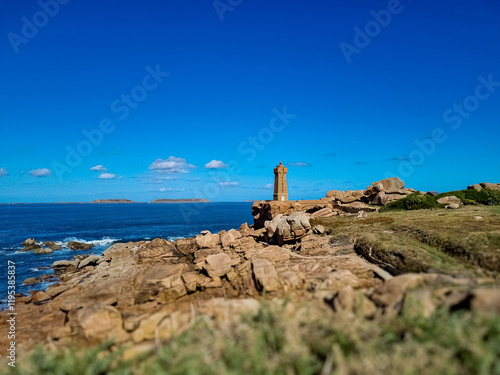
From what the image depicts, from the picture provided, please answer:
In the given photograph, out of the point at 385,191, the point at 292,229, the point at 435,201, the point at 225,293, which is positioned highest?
the point at 385,191

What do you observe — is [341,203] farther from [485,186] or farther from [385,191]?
[485,186]

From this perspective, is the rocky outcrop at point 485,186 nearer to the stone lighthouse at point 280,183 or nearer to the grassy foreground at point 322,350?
the stone lighthouse at point 280,183

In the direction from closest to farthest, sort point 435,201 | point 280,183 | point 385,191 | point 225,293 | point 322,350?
point 322,350 < point 225,293 < point 435,201 < point 385,191 < point 280,183

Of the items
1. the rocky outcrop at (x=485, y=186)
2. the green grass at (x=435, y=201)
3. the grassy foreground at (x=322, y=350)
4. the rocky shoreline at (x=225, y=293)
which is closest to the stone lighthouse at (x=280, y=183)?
the green grass at (x=435, y=201)

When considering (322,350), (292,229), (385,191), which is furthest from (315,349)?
(385,191)

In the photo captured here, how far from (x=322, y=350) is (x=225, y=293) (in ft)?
22.2

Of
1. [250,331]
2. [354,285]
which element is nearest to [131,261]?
[354,285]

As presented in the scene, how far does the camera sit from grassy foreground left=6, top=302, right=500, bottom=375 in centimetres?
422

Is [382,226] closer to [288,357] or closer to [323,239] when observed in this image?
[323,239]

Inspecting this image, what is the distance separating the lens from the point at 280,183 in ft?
169

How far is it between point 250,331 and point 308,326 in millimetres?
1223

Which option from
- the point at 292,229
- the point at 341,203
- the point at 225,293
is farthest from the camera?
the point at 341,203

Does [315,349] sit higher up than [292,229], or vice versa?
[292,229]

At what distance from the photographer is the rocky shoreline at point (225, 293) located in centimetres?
683
